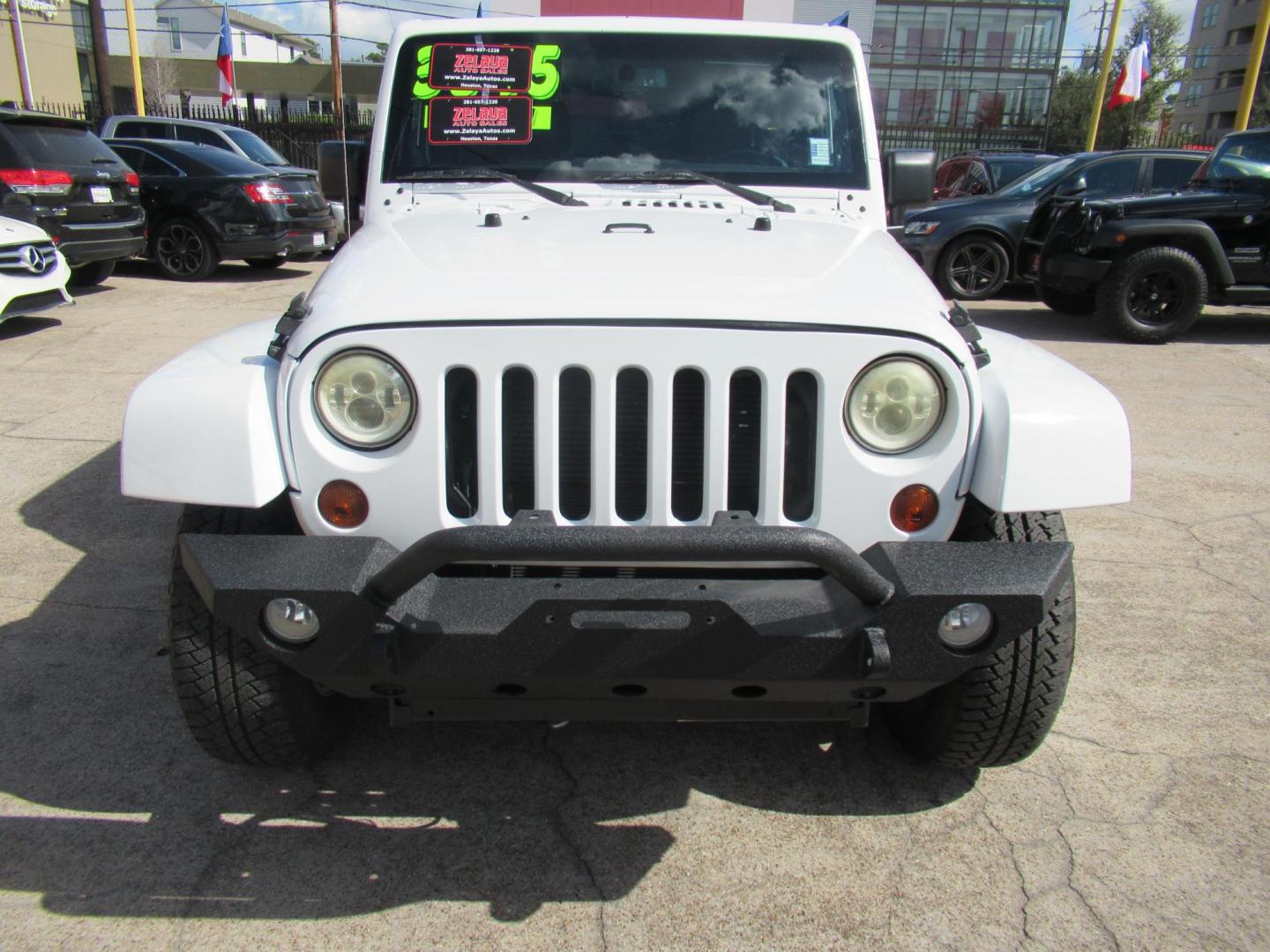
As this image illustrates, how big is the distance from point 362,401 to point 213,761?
119cm

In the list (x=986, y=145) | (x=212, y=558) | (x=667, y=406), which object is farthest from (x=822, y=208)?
(x=986, y=145)

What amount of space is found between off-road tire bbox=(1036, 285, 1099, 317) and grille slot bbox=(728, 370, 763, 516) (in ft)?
26.3

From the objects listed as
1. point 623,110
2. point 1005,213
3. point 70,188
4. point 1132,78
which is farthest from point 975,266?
point 1132,78

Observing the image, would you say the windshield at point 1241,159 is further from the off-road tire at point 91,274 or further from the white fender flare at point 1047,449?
the off-road tire at point 91,274

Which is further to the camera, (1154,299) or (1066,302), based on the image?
(1066,302)

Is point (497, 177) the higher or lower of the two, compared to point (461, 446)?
higher

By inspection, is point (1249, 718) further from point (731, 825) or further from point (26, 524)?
point (26, 524)

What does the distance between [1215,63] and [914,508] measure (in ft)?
259

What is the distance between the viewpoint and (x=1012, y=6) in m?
46.8

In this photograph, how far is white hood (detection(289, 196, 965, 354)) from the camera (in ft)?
6.79

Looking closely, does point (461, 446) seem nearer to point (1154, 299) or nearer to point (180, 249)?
point (1154, 299)

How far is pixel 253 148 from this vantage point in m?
13.4

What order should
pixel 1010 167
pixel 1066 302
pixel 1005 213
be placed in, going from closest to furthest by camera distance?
1. pixel 1066 302
2. pixel 1005 213
3. pixel 1010 167

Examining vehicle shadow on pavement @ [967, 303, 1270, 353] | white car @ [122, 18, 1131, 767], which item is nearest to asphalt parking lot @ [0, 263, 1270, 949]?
white car @ [122, 18, 1131, 767]
